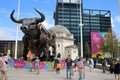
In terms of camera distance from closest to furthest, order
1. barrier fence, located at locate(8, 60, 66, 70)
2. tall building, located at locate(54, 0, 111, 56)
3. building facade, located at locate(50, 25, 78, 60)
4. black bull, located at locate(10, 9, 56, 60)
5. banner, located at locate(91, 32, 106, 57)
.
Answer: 1. black bull, located at locate(10, 9, 56, 60)
2. barrier fence, located at locate(8, 60, 66, 70)
3. banner, located at locate(91, 32, 106, 57)
4. building facade, located at locate(50, 25, 78, 60)
5. tall building, located at locate(54, 0, 111, 56)

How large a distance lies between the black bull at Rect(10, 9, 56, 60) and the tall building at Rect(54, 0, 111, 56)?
109m

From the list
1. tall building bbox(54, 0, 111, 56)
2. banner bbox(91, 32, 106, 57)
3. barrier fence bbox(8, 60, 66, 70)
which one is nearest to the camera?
barrier fence bbox(8, 60, 66, 70)

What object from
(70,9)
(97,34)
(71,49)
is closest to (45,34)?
(97,34)

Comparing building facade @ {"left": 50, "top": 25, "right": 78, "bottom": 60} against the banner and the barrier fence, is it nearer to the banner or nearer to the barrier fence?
the banner

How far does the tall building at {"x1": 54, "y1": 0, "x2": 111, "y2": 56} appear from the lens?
449ft

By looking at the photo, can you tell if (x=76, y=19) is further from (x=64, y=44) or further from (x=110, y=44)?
(x=110, y=44)

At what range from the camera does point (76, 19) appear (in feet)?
456

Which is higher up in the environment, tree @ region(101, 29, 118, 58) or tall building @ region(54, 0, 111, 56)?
tall building @ region(54, 0, 111, 56)

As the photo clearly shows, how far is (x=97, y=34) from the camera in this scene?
7675cm

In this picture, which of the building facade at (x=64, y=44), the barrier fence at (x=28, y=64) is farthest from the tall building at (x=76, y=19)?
the barrier fence at (x=28, y=64)

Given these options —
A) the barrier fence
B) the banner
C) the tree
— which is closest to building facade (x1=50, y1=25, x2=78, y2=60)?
the banner

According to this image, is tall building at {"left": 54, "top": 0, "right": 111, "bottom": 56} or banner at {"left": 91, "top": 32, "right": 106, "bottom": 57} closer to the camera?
banner at {"left": 91, "top": 32, "right": 106, "bottom": 57}

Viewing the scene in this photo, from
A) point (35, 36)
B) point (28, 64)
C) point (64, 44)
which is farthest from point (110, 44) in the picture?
point (35, 36)

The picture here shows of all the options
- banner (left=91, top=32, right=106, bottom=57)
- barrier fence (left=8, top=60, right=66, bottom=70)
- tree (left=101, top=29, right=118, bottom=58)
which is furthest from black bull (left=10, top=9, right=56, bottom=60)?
banner (left=91, top=32, right=106, bottom=57)
